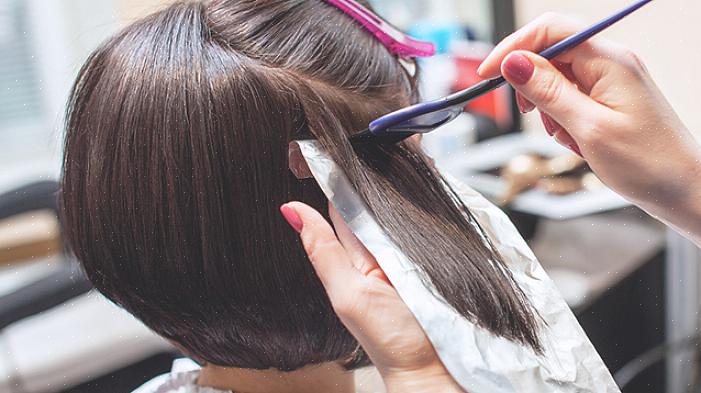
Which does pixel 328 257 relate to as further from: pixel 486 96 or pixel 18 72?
pixel 486 96

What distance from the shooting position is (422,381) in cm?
47

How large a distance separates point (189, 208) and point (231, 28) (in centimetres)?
14

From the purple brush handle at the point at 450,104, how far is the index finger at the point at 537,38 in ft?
0.06

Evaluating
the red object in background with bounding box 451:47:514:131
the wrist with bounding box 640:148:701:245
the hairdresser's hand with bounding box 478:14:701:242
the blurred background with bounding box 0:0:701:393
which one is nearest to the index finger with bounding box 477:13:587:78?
the hairdresser's hand with bounding box 478:14:701:242

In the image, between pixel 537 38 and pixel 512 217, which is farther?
pixel 512 217

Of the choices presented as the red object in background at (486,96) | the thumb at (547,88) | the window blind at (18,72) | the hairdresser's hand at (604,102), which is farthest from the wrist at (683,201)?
the window blind at (18,72)

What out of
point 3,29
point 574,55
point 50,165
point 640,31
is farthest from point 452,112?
point 3,29

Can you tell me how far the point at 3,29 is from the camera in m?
1.27

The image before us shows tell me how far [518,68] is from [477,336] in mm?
192

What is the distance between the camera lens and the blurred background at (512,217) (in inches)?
42.4

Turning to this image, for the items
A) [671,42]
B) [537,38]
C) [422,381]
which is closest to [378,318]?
[422,381]

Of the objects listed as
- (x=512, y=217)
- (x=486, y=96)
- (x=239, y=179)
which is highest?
(x=239, y=179)

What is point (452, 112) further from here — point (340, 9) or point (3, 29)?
point (3, 29)

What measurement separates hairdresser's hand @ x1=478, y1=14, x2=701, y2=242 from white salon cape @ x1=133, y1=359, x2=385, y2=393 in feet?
0.91
